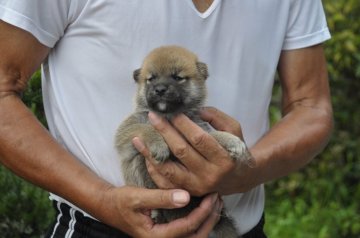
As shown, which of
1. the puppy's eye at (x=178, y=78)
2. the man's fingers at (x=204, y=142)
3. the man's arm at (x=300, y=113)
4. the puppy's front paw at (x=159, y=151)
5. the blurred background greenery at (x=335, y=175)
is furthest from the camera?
the blurred background greenery at (x=335, y=175)

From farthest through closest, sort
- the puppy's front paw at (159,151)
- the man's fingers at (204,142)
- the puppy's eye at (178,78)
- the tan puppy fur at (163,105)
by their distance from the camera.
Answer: the puppy's eye at (178,78) < the tan puppy fur at (163,105) < the puppy's front paw at (159,151) < the man's fingers at (204,142)

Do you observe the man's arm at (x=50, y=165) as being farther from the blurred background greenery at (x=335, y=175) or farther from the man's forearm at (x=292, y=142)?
the blurred background greenery at (x=335, y=175)

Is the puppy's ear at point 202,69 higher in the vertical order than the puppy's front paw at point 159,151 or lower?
higher

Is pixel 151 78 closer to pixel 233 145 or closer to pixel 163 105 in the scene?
pixel 163 105

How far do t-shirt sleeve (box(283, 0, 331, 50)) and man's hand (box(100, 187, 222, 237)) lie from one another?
2.34 ft

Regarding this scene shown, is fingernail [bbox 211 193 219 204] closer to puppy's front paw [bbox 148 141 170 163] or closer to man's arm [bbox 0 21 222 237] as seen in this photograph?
man's arm [bbox 0 21 222 237]

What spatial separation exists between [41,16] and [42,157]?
43 centimetres

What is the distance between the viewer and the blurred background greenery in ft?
18.9

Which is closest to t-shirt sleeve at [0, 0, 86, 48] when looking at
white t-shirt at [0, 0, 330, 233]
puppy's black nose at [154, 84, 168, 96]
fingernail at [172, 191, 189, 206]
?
white t-shirt at [0, 0, 330, 233]

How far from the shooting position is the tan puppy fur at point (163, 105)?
95.3 inches

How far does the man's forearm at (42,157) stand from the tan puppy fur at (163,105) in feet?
0.45

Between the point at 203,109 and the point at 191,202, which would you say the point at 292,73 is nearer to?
the point at 203,109

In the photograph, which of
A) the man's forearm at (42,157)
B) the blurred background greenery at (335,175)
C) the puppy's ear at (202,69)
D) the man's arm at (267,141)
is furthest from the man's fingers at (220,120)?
the blurred background greenery at (335,175)

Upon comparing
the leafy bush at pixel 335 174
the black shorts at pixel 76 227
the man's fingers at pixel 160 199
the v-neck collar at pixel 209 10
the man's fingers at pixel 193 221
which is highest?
the v-neck collar at pixel 209 10
